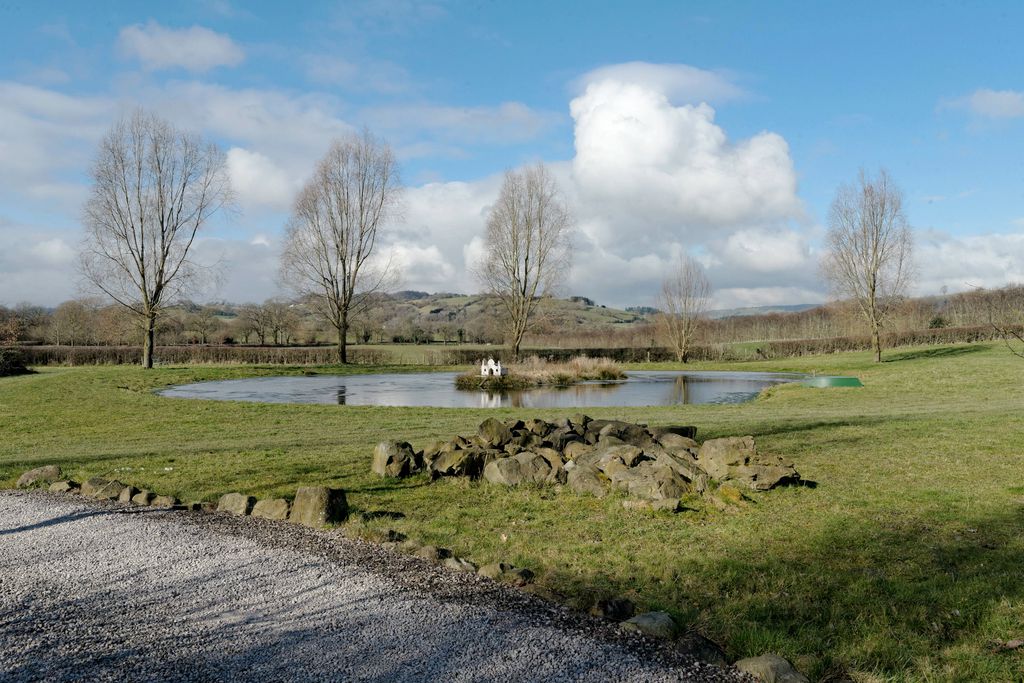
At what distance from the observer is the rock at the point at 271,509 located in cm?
774

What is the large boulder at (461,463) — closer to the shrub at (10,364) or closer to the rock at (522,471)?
the rock at (522,471)

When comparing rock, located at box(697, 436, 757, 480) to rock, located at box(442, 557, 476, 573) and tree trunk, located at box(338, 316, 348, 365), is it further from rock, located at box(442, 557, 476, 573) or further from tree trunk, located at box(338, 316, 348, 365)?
tree trunk, located at box(338, 316, 348, 365)

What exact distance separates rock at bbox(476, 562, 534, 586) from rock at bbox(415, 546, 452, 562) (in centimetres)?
48

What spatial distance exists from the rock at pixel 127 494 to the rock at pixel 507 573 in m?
5.36

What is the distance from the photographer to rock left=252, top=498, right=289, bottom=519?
25.4 ft

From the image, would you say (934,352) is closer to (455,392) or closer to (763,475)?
(455,392)

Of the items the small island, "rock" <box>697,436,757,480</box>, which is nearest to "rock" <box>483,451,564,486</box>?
"rock" <box>697,436,757,480</box>

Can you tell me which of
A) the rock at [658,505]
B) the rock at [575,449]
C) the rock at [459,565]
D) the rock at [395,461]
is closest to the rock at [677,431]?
the rock at [575,449]

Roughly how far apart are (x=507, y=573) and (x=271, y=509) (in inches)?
139

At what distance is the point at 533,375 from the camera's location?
34938mm

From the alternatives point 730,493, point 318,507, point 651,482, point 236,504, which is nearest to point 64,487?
point 236,504

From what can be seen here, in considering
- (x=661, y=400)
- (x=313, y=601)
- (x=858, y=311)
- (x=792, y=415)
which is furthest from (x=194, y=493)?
(x=858, y=311)

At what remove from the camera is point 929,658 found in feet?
13.8

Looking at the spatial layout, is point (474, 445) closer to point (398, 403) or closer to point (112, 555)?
point (112, 555)
